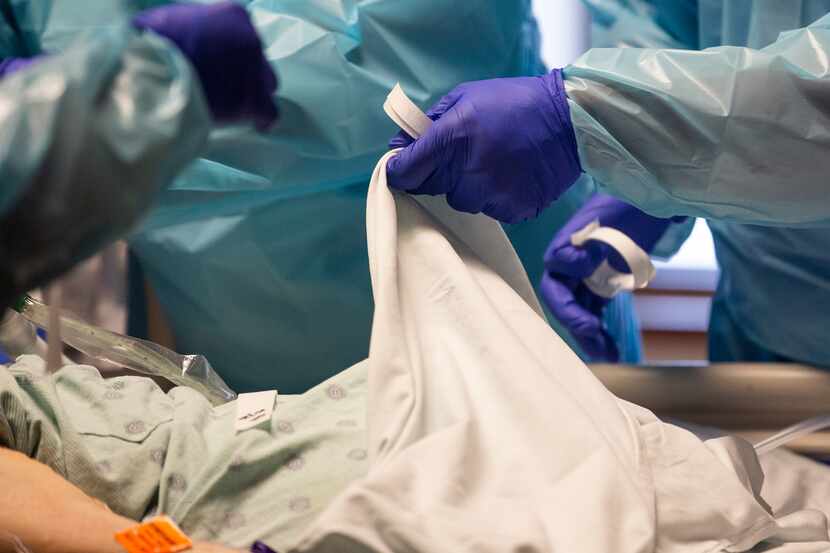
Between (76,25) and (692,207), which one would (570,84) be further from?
(76,25)

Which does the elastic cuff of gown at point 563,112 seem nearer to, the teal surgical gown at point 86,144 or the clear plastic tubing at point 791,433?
the clear plastic tubing at point 791,433

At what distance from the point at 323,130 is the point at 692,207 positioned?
1.52 ft

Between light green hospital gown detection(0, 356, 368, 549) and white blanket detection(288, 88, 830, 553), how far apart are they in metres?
0.12

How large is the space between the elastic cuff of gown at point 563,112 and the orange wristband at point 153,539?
0.53 metres

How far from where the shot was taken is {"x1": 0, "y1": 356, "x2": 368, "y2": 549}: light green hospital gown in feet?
2.65

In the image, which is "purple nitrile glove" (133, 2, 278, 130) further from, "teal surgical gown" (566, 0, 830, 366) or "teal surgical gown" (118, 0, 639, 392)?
"teal surgical gown" (118, 0, 639, 392)

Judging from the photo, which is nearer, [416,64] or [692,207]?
[692,207]

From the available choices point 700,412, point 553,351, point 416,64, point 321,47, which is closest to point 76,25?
point 321,47

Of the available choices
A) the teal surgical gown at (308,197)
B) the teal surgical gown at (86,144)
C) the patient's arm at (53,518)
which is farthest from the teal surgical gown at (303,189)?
the teal surgical gown at (86,144)

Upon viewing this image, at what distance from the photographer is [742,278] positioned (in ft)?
4.19

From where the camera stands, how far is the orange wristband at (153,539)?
0.68m

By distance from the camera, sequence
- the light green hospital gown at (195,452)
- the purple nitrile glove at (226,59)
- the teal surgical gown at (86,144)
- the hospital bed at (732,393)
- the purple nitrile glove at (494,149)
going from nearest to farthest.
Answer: the teal surgical gown at (86,144) < the purple nitrile glove at (226,59) < the light green hospital gown at (195,452) < the purple nitrile glove at (494,149) < the hospital bed at (732,393)

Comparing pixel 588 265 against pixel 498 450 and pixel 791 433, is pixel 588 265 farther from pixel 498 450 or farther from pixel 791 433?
pixel 498 450

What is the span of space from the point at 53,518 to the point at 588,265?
2.53 ft
